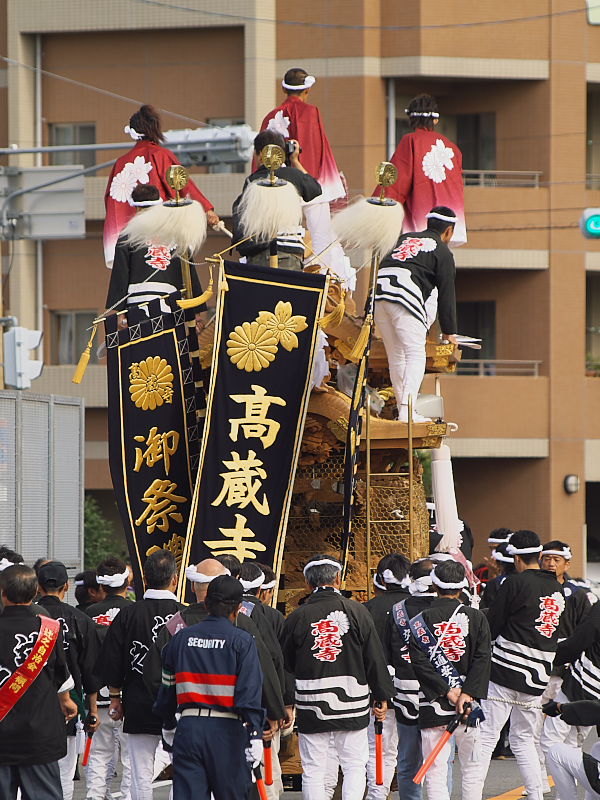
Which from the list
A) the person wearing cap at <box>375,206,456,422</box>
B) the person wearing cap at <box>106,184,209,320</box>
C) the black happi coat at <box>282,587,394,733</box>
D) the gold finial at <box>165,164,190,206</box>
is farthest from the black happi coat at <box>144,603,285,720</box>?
the person wearing cap at <box>106,184,209,320</box>

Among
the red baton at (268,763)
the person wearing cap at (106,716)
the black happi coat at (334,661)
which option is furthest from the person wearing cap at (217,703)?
the person wearing cap at (106,716)

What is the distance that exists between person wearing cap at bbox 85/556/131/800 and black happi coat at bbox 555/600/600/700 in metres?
2.83

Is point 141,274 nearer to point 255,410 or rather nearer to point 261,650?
point 255,410

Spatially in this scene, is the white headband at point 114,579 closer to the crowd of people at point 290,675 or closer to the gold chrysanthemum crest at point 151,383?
the crowd of people at point 290,675

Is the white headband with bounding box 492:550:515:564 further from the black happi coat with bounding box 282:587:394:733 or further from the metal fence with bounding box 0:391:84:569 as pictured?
the metal fence with bounding box 0:391:84:569

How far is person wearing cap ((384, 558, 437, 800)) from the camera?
8828 millimetres

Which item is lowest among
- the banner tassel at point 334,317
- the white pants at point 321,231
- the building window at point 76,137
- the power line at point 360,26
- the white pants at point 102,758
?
the white pants at point 102,758

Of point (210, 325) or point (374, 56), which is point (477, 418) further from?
point (210, 325)

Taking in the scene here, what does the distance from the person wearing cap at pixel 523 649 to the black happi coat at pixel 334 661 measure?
163 cm

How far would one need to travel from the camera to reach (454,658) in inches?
334

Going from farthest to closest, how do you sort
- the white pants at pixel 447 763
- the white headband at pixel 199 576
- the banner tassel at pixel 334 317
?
the banner tassel at pixel 334 317
the white pants at pixel 447 763
the white headband at pixel 199 576

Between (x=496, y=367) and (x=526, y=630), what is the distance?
616 inches

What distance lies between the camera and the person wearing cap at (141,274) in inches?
423

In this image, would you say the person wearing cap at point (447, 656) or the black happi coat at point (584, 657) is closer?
the person wearing cap at point (447, 656)
